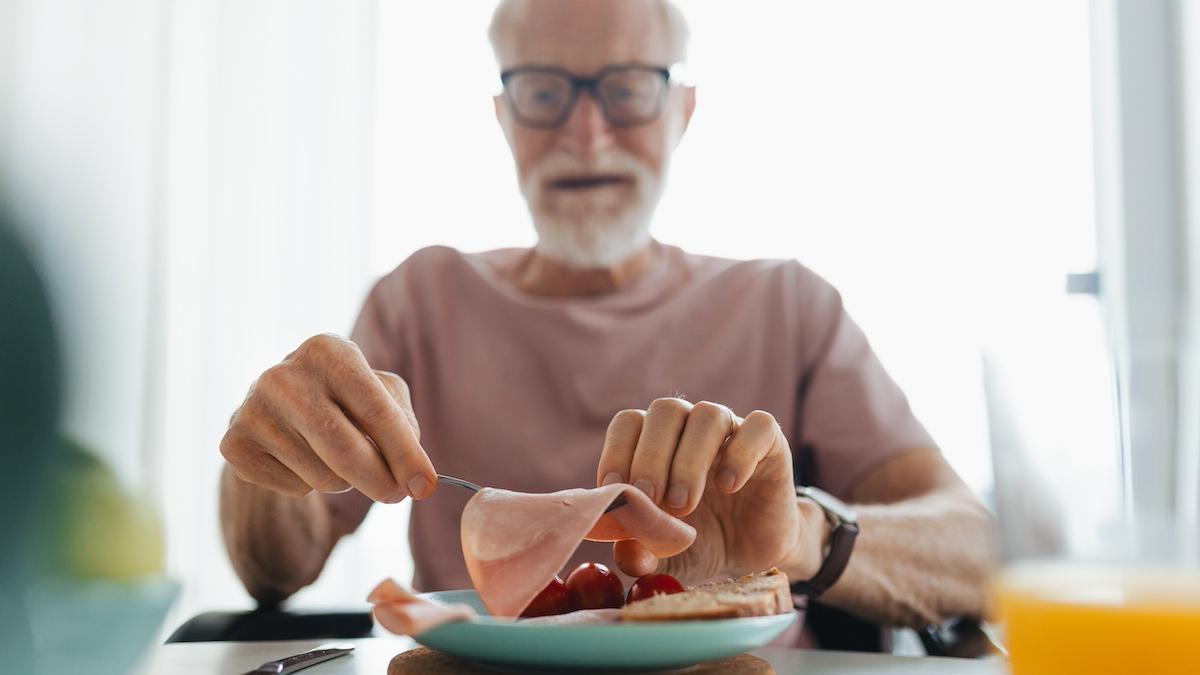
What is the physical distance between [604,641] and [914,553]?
0.88 metres

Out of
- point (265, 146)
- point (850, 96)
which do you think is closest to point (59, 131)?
point (265, 146)

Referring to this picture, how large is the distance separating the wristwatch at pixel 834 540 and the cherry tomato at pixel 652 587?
1.29 feet

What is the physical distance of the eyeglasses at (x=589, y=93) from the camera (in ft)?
5.74

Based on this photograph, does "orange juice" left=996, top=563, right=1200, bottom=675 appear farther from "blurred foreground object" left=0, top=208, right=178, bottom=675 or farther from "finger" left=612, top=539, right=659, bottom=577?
"blurred foreground object" left=0, top=208, right=178, bottom=675

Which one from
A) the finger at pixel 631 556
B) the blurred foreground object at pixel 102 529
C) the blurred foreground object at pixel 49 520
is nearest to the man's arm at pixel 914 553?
the finger at pixel 631 556

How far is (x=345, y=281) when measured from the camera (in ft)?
8.81

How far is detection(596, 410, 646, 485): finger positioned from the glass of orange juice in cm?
39

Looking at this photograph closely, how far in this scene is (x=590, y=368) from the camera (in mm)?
1682

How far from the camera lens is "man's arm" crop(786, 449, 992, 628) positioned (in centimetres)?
120

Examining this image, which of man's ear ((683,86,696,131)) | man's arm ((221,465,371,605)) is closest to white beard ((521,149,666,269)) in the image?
man's ear ((683,86,696,131))

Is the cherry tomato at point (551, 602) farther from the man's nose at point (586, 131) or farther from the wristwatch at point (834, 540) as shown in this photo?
the man's nose at point (586, 131)

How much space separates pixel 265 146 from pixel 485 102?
25.9 inches

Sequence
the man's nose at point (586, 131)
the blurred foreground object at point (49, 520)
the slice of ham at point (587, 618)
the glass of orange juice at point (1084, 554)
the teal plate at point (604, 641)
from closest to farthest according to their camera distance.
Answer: the glass of orange juice at point (1084, 554) → the teal plate at point (604, 641) → the slice of ham at point (587, 618) → the man's nose at point (586, 131) → the blurred foreground object at point (49, 520)

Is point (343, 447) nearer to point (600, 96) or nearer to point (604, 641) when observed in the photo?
point (604, 641)
